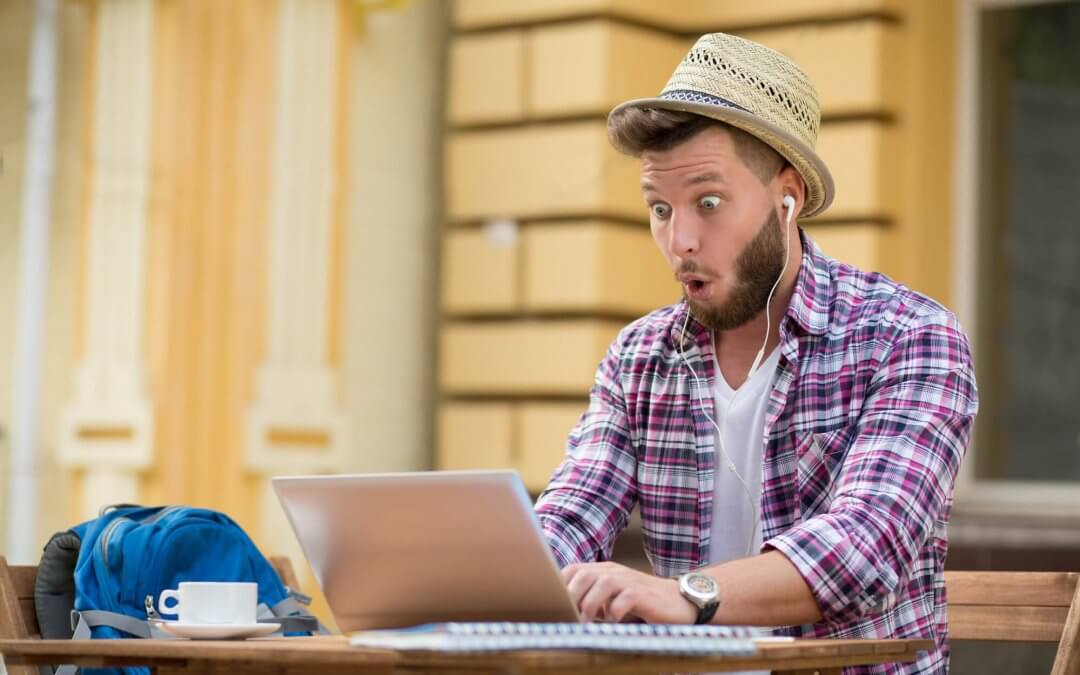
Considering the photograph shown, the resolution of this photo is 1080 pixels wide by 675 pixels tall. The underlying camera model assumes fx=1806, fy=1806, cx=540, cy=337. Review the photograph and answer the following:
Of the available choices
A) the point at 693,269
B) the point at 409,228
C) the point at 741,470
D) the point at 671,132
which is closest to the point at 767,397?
the point at 741,470

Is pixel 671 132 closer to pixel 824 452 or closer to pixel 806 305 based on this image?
pixel 806 305

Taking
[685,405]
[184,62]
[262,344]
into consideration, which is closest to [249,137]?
[184,62]

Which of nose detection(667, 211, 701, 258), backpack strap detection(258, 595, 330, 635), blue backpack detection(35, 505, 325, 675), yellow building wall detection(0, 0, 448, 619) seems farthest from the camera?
yellow building wall detection(0, 0, 448, 619)

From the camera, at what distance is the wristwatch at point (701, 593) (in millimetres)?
2424

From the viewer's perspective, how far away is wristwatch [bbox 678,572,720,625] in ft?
7.95

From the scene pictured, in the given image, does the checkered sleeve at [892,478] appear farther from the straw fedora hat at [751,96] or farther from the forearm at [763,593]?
the straw fedora hat at [751,96]

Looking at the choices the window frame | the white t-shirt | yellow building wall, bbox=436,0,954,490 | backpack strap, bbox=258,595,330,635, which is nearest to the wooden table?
the white t-shirt

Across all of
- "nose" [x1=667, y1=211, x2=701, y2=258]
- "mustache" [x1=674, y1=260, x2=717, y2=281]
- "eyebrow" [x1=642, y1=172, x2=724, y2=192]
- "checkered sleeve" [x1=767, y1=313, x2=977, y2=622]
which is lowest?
"checkered sleeve" [x1=767, y1=313, x2=977, y2=622]

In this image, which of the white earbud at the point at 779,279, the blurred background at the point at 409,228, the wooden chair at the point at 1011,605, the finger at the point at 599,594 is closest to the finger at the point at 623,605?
the finger at the point at 599,594

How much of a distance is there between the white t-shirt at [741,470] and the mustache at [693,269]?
8.3 inches

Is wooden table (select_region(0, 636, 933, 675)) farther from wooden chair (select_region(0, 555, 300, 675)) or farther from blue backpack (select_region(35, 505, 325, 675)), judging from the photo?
blue backpack (select_region(35, 505, 325, 675))

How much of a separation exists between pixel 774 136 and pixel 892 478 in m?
0.65

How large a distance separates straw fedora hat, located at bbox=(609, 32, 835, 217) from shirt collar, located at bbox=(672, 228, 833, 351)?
0.47ft

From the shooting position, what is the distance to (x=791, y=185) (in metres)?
3.14
